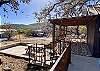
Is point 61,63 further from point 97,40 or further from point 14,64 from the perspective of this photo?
point 14,64

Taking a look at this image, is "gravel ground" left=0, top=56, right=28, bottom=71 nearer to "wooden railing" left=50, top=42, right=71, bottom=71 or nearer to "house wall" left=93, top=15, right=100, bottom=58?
"house wall" left=93, top=15, right=100, bottom=58

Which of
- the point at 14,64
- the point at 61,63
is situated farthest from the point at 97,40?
the point at 61,63

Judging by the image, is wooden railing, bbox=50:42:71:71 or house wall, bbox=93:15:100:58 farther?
house wall, bbox=93:15:100:58

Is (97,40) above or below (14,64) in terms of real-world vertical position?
above

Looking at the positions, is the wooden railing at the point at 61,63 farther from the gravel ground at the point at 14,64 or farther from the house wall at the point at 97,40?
the gravel ground at the point at 14,64

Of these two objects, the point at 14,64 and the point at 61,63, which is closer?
the point at 61,63

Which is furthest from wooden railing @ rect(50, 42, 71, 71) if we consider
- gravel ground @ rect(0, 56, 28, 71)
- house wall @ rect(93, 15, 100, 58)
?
gravel ground @ rect(0, 56, 28, 71)

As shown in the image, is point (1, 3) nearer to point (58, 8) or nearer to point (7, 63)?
point (7, 63)

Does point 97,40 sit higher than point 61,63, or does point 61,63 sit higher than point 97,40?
point 97,40

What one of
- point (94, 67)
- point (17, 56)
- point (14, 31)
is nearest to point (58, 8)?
point (17, 56)

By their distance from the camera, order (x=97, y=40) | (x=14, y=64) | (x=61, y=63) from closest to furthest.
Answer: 1. (x=61, y=63)
2. (x=97, y=40)
3. (x=14, y=64)

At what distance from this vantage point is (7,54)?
15852 mm

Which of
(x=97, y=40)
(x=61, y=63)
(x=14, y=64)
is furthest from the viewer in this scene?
(x=14, y=64)

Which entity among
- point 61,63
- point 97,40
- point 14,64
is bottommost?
point 14,64
